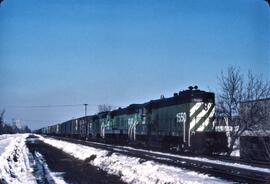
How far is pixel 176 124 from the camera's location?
29.9 meters

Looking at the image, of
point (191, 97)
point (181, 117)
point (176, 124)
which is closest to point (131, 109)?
point (176, 124)

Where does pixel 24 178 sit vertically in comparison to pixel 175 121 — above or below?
below

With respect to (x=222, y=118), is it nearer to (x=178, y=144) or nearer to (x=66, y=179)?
(x=178, y=144)

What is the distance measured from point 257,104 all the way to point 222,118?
3.21 metres

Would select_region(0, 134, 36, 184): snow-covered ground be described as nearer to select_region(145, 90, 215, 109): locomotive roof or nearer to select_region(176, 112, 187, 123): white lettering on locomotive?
select_region(176, 112, 187, 123): white lettering on locomotive

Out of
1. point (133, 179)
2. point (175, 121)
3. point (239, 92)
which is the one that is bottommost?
point (133, 179)

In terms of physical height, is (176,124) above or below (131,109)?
below

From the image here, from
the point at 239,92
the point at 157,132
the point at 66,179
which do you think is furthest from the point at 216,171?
the point at 157,132

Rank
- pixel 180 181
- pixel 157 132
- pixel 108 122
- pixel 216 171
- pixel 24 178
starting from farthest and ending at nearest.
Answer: pixel 108 122
pixel 157 132
pixel 216 171
pixel 24 178
pixel 180 181

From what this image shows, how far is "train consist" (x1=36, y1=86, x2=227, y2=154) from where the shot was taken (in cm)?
2719

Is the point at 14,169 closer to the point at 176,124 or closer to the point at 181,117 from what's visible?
the point at 181,117

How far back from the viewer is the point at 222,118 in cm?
3050

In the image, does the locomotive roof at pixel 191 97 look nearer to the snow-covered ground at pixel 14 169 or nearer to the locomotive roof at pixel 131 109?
the locomotive roof at pixel 131 109

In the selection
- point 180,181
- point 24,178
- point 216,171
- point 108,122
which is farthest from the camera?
point 108,122
